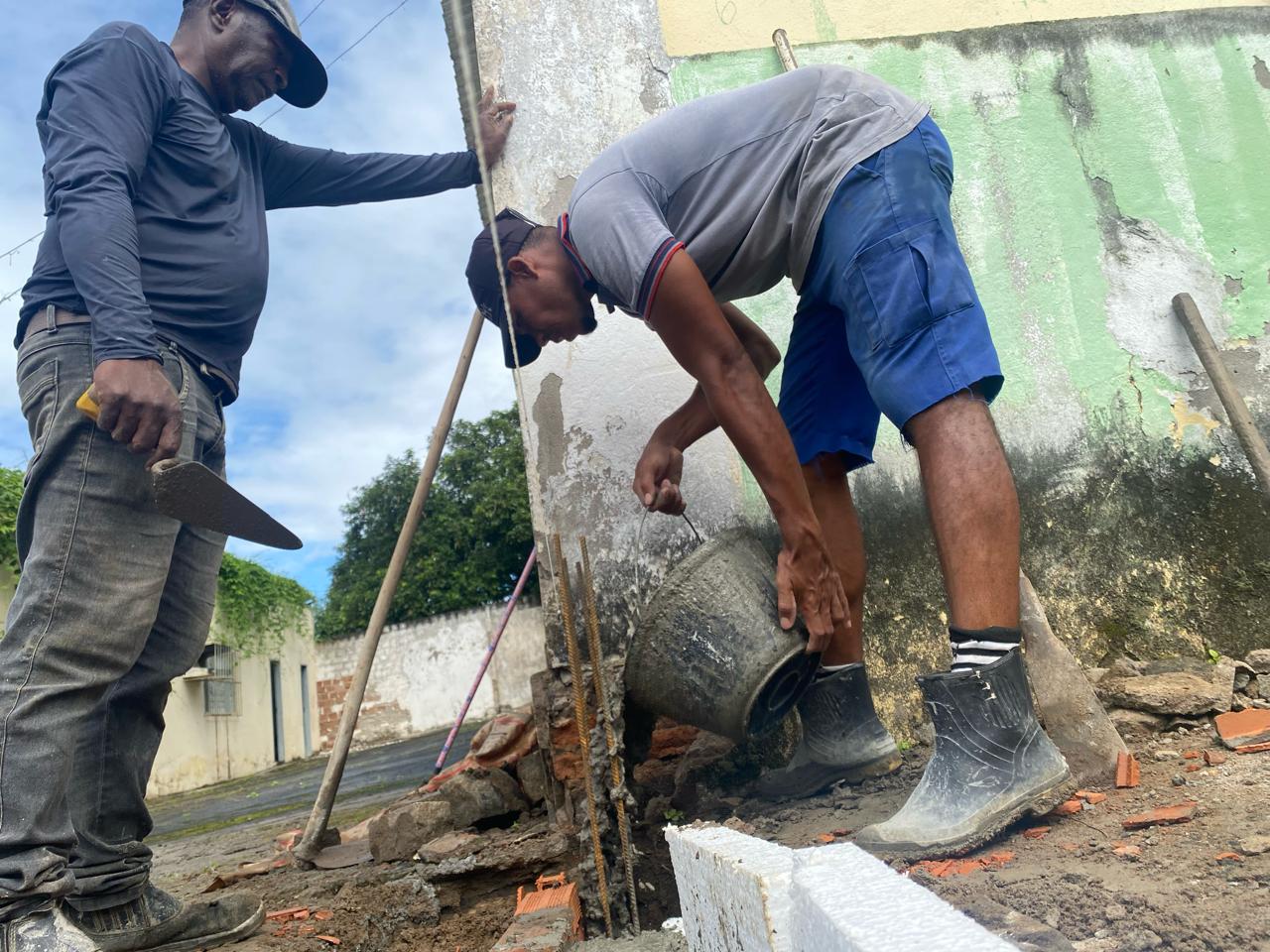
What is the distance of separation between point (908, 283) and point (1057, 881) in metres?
1.01

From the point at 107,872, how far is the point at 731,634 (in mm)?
1440

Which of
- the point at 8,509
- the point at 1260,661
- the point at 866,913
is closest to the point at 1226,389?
the point at 1260,661

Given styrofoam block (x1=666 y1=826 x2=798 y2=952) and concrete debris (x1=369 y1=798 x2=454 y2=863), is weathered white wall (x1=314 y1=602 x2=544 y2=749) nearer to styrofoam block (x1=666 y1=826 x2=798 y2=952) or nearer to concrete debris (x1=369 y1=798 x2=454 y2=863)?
concrete debris (x1=369 y1=798 x2=454 y2=863)

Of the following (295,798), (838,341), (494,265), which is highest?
(494,265)

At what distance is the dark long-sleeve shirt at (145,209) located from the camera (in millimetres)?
1859

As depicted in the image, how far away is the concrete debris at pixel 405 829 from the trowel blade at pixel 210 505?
1.34 metres

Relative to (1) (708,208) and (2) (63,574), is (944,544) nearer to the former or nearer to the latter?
(1) (708,208)

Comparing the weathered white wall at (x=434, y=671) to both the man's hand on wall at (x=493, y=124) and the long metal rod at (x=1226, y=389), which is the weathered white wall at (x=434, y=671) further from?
the long metal rod at (x=1226, y=389)

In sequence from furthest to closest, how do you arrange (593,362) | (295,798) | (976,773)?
(295,798)
(593,362)
(976,773)

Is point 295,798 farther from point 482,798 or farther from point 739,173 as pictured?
point 739,173

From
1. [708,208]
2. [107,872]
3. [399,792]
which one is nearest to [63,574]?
[107,872]

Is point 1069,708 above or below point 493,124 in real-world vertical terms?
below

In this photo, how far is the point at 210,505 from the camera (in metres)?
1.96

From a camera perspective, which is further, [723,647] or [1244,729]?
[723,647]
